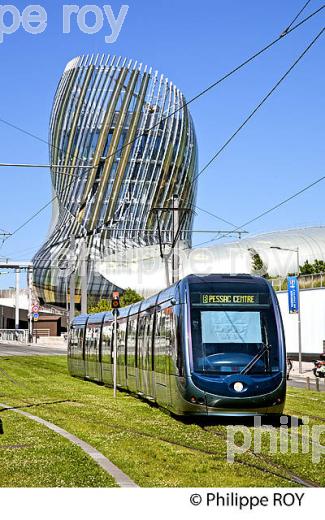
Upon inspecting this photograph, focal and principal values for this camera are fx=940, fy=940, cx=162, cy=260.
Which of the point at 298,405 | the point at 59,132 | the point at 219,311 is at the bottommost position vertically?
the point at 298,405

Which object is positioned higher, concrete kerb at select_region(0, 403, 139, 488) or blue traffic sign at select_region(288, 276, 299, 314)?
blue traffic sign at select_region(288, 276, 299, 314)

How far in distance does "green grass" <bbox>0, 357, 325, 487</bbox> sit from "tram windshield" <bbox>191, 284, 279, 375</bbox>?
4.10ft

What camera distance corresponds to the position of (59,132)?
13925cm

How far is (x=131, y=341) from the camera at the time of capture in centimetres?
2567

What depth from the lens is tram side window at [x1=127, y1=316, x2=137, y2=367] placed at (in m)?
25.2

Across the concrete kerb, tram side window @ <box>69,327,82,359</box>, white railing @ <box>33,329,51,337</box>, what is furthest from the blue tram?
white railing @ <box>33,329,51,337</box>

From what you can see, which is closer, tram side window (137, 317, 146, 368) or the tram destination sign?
the tram destination sign

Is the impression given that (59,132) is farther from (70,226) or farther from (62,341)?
(62,341)

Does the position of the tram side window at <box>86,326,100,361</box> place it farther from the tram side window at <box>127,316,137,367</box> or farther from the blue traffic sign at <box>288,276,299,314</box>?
the blue traffic sign at <box>288,276,299,314</box>

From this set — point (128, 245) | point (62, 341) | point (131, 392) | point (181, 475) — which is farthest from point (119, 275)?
point (181, 475)

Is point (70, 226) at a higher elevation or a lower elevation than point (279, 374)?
higher

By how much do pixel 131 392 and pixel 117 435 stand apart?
11.9 meters
